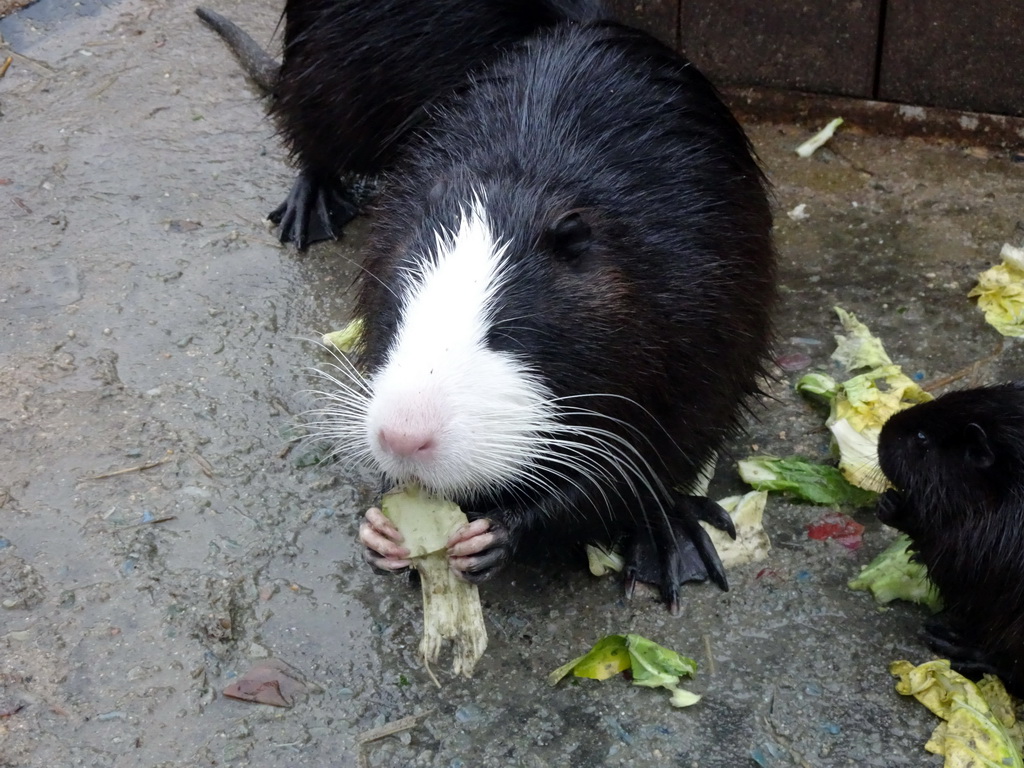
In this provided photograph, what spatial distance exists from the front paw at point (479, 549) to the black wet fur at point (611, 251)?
1.8 inches

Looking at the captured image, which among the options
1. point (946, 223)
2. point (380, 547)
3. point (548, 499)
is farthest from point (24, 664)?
point (946, 223)

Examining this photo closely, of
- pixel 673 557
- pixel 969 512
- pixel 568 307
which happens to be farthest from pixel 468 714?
pixel 969 512

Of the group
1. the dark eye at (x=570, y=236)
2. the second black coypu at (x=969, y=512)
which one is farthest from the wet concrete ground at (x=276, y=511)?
the dark eye at (x=570, y=236)

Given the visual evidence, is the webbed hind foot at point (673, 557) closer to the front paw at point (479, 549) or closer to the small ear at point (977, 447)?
A: the front paw at point (479, 549)

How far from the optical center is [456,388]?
2.40m

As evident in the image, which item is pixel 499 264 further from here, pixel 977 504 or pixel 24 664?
pixel 24 664

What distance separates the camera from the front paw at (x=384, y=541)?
2.76 m

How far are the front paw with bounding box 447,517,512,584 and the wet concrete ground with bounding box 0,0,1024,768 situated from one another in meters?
0.31

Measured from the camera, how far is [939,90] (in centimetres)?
468

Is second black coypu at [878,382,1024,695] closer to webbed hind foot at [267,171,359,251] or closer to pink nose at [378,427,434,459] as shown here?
pink nose at [378,427,434,459]

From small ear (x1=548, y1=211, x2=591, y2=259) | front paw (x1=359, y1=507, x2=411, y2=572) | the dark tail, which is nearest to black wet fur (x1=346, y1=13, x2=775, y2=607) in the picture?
small ear (x1=548, y1=211, x2=591, y2=259)

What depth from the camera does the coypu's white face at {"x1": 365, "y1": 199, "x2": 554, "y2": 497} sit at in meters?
2.38

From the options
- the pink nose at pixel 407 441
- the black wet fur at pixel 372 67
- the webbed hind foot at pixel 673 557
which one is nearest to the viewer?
the pink nose at pixel 407 441

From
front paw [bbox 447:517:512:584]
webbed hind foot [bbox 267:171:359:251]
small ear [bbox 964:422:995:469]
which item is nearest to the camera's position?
front paw [bbox 447:517:512:584]
